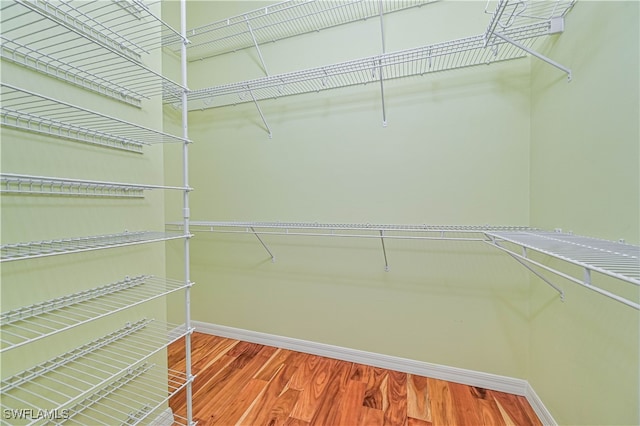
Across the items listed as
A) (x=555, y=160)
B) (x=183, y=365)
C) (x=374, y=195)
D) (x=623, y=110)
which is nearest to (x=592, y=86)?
(x=623, y=110)

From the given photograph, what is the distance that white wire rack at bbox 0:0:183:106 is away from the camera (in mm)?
801

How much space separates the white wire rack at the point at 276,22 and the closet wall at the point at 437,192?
2.5 inches

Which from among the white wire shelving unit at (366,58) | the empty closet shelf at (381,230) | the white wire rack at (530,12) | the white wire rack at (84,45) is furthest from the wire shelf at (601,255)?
the white wire rack at (84,45)

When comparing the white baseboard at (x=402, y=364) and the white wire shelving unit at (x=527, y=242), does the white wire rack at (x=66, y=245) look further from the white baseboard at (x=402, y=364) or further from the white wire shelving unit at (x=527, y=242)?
the white baseboard at (x=402, y=364)

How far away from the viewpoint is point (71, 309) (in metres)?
0.93

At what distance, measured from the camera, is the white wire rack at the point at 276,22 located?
1.53m

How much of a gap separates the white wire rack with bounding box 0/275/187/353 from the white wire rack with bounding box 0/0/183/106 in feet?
2.58

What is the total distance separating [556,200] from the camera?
1.13 meters

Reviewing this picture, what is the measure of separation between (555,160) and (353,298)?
4.19ft

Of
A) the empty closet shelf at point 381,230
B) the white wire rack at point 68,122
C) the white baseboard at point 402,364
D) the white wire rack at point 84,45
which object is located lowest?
the white baseboard at point 402,364

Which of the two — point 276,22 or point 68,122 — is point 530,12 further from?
point 68,122

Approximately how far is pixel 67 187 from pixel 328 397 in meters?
1.55

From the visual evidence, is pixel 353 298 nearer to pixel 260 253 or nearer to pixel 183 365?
pixel 260 253

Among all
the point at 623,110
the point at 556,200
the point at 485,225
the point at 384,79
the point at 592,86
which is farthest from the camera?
the point at 384,79
